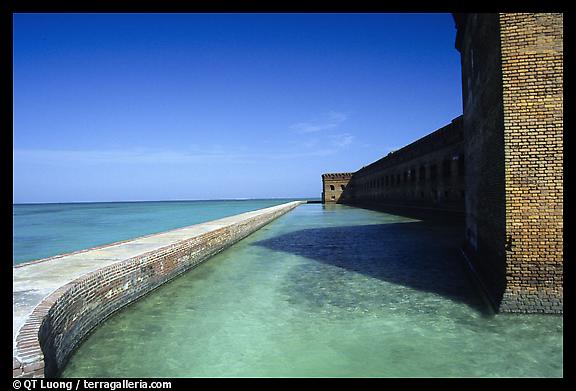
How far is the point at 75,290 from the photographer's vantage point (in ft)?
14.4

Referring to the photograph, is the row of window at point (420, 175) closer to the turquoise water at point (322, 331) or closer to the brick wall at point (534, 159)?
the turquoise water at point (322, 331)

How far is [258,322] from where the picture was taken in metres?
4.86

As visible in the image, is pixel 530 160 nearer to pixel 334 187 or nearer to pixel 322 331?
pixel 322 331

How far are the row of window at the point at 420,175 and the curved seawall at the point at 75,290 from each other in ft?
42.4

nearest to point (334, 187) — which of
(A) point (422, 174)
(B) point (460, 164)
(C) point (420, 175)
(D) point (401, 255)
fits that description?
(C) point (420, 175)

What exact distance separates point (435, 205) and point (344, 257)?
474 inches

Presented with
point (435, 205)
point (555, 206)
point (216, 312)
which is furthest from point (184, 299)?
point (435, 205)

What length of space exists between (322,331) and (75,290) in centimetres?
322

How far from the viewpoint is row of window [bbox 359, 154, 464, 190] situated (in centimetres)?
1600

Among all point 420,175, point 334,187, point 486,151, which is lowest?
point 334,187

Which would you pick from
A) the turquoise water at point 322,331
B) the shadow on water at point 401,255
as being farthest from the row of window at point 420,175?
the turquoise water at point 322,331

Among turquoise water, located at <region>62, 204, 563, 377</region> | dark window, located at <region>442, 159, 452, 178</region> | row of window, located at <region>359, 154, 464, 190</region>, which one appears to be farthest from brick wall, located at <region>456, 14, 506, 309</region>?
dark window, located at <region>442, 159, 452, 178</region>

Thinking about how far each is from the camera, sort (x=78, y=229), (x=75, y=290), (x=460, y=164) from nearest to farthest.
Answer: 1. (x=75, y=290)
2. (x=460, y=164)
3. (x=78, y=229)

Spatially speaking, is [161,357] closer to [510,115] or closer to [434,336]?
[434,336]
